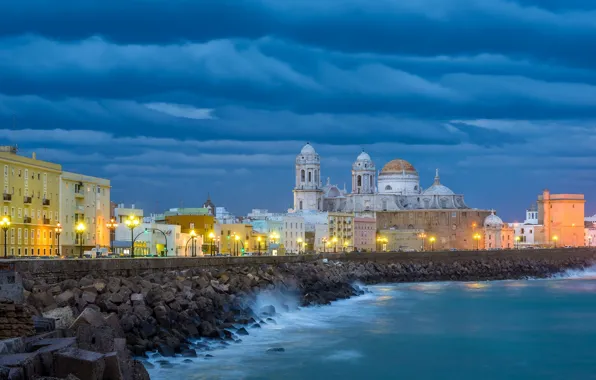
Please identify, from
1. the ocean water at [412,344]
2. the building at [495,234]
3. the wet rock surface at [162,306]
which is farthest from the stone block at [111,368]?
the building at [495,234]

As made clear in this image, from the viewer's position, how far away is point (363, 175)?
154 meters

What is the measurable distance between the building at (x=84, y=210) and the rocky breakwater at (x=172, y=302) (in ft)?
42.6

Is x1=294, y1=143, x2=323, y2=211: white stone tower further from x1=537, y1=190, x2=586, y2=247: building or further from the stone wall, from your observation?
the stone wall

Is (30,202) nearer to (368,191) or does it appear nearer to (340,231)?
(340,231)

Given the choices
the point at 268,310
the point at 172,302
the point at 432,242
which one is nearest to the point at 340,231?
the point at 432,242

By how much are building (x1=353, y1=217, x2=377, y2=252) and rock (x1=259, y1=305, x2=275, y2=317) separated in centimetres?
8777

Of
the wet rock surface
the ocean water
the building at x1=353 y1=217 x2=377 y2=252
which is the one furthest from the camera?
the building at x1=353 y1=217 x2=377 y2=252

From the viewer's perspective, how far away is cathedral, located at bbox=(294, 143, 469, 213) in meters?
148

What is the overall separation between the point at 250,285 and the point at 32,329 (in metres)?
24.5

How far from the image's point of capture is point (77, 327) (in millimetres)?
19016

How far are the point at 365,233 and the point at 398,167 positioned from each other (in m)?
30.2

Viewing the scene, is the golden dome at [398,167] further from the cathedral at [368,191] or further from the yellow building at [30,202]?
the yellow building at [30,202]

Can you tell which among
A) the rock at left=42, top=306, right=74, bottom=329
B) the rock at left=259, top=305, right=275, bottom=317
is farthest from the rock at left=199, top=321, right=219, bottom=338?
the rock at left=259, top=305, right=275, bottom=317

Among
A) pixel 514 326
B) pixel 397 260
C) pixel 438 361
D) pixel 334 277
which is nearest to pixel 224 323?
pixel 438 361
